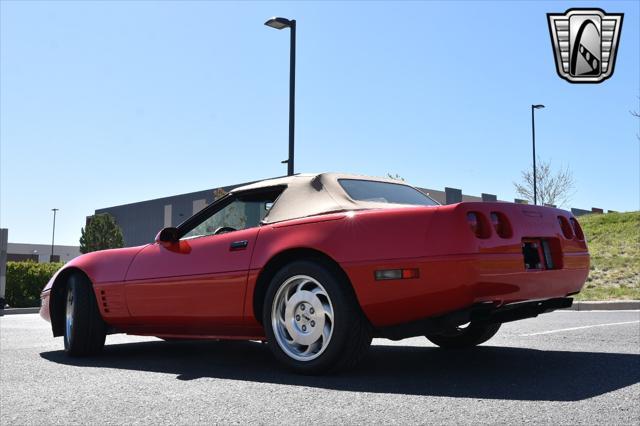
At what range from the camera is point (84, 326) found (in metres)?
6.04

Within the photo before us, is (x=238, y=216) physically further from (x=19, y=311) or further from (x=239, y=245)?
(x=19, y=311)

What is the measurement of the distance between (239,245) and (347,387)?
146 cm

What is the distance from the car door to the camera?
4941 millimetres

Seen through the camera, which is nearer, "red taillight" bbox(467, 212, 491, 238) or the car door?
"red taillight" bbox(467, 212, 491, 238)

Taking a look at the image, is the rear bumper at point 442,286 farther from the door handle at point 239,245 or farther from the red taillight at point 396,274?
the door handle at point 239,245

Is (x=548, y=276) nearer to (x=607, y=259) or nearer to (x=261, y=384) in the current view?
(x=261, y=384)

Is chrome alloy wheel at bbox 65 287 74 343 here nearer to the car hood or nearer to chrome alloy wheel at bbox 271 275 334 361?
the car hood

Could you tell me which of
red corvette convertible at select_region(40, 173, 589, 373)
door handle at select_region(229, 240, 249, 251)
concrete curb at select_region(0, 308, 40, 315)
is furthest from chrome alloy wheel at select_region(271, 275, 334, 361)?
concrete curb at select_region(0, 308, 40, 315)

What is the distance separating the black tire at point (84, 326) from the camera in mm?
6035

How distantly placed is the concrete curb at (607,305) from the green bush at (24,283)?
14.0m

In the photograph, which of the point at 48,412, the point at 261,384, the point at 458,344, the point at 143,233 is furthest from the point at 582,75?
the point at 143,233

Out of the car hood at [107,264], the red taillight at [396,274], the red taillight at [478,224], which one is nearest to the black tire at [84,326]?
the car hood at [107,264]

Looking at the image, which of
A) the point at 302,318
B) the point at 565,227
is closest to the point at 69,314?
the point at 302,318

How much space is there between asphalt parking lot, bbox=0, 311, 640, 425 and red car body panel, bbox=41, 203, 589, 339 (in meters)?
0.42
